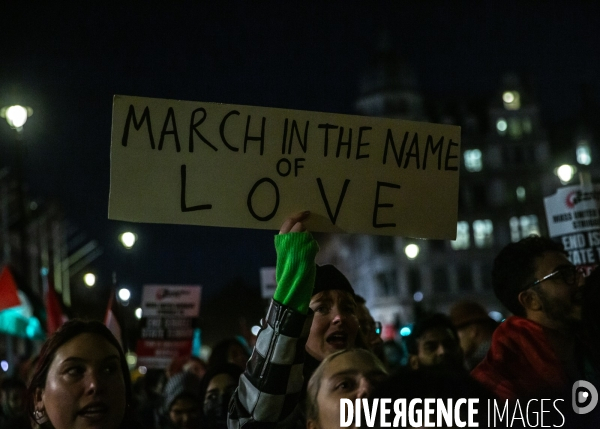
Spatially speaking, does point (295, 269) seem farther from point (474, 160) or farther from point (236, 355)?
point (474, 160)

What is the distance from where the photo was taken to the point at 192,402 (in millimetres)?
7055

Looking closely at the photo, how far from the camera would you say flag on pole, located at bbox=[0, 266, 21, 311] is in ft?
40.4

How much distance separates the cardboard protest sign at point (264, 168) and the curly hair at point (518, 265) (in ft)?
2.28

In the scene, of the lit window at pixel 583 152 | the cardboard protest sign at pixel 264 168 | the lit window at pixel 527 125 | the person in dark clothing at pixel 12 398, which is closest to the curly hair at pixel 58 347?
the cardboard protest sign at pixel 264 168

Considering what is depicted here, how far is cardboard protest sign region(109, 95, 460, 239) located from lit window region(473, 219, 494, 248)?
80.2m

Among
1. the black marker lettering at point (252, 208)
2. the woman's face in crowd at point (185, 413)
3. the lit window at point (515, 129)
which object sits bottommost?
the woman's face in crowd at point (185, 413)

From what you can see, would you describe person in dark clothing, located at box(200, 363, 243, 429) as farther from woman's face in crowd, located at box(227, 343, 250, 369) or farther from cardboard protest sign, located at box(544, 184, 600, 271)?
cardboard protest sign, located at box(544, 184, 600, 271)

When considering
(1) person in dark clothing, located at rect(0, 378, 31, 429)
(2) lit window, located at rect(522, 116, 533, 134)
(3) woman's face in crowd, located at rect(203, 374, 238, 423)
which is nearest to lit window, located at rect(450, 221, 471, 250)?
(2) lit window, located at rect(522, 116, 533, 134)

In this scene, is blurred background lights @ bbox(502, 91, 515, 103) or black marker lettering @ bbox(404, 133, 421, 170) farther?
blurred background lights @ bbox(502, 91, 515, 103)

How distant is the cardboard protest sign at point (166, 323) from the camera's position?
12.8 metres

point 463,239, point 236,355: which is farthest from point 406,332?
point 463,239

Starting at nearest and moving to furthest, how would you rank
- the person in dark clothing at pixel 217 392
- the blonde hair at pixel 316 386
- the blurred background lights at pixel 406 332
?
the blonde hair at pixel 316 386 < the person in dark clothing at pixel 217 392 < the blurred background lights at pixel 406 332

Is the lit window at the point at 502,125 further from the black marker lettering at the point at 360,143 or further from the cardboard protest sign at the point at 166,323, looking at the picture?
the black marker lettering at the point at 360,143

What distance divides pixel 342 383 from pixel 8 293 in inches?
402
